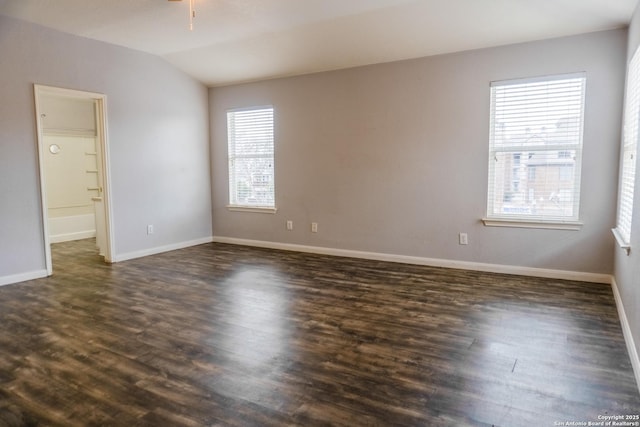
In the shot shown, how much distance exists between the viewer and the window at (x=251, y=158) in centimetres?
602

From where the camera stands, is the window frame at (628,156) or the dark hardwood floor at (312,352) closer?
the dark hardwood floor at (312,352)

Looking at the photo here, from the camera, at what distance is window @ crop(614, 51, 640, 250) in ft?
9.77

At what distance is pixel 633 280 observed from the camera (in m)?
2.60

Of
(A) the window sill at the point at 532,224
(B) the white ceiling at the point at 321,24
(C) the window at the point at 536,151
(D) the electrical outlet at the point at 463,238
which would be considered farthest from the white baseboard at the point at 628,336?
(B) the white ceiling at the point at 321,24

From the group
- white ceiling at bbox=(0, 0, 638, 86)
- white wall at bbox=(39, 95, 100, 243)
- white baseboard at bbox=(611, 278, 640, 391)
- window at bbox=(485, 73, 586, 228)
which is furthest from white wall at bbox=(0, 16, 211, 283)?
white baseboard at bbox=(611, 278, 640, 391)

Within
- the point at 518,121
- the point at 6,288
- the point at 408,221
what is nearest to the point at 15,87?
the point at 6,288

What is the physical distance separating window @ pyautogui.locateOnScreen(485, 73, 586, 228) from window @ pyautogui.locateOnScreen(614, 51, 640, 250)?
0.44 metres

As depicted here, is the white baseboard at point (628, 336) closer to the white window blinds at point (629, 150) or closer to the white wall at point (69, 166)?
the white window blinds at point (629, 150)

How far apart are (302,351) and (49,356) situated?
1619 millimetres

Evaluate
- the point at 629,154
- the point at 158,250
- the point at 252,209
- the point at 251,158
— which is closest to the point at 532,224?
the point at 629,154

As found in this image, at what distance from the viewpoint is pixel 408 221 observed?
4977 millimetres

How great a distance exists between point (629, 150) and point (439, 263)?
2.21m

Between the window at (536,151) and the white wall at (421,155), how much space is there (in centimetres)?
10

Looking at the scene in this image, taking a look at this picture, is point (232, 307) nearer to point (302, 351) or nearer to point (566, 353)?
point (302, 351)
